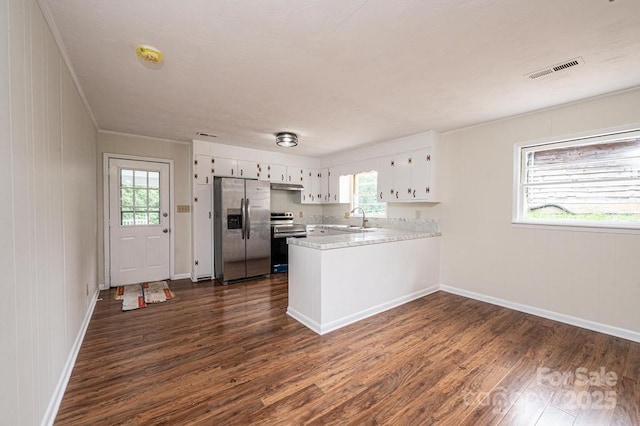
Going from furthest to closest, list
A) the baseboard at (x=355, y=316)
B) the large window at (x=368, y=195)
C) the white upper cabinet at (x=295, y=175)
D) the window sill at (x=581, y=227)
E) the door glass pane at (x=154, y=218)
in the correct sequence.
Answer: the white upper cabinet at (x=295, y=175), the large window at (x=368, y=195), the door glass pane at (x=154, y=218), the baseboard at (x=355, y=316), the window sill at (x=581, y=227)

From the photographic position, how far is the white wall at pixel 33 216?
3.73ft

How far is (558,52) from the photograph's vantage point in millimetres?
2012

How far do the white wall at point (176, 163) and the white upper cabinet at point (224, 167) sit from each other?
479 mm

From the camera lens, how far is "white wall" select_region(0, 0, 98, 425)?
3.73 ft

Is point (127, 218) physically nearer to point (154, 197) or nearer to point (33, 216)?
point (154, 197)

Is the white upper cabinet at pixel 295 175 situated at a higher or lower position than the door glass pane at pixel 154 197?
higher

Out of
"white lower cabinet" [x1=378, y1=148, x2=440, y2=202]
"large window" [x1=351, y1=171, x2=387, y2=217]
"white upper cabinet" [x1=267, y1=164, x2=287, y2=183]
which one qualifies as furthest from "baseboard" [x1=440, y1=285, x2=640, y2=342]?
"white upper cabinet" [x1=267, y1=164, x2=287, y2=183]

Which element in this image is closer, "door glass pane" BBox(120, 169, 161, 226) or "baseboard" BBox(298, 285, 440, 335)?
"baseboard" BBox(298, 285, 440, 335)

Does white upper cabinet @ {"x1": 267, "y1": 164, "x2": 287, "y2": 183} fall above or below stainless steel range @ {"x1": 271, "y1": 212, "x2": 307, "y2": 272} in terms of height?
above

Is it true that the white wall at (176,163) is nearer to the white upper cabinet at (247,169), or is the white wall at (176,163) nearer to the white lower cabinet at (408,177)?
the white upper cabinet at (247,169)

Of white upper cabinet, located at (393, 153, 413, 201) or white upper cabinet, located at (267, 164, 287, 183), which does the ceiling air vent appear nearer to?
white upper cabinet, located at (393, 153, 413, 201)

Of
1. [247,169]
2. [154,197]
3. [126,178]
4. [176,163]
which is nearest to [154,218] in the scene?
[154,197]

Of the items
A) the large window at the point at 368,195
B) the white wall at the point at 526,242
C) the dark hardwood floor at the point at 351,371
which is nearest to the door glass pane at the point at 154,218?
the dark hardwood floor at the point at 351,371

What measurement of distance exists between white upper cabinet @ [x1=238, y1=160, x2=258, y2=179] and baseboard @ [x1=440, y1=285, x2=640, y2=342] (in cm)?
394
